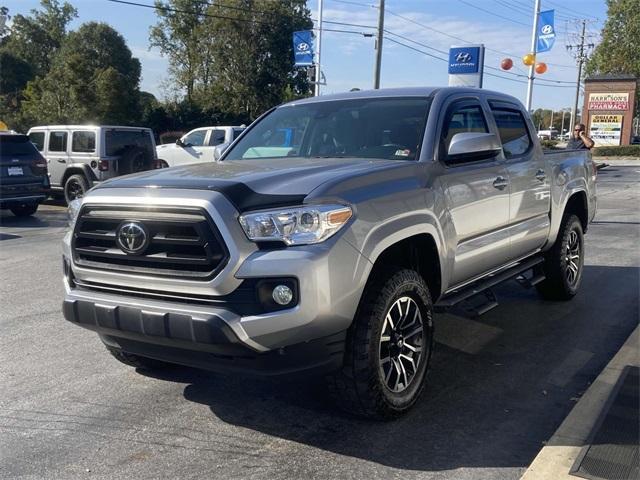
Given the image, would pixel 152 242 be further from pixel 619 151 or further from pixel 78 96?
pixel 619 151

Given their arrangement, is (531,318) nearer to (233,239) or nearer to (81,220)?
(233,239)

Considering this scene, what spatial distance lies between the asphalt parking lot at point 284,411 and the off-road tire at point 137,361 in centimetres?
7

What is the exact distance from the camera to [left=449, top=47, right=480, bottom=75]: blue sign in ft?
57.4

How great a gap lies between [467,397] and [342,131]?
2.06 m

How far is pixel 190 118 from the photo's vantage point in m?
40.7

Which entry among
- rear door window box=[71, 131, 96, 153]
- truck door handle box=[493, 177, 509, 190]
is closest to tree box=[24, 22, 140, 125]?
rear door window box=[71, 131, 96, 153]

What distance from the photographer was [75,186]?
1413 centimetres

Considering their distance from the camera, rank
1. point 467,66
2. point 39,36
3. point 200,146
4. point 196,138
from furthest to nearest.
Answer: point 39,36 < point 196,138 < point 200,146 < point 467,66

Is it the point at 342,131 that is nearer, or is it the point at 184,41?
the point at 342,131

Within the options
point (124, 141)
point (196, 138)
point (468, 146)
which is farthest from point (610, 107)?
point (468, 146)

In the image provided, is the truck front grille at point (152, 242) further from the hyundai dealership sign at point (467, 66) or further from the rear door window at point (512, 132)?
the hyundai dealership sign at point (467, 66)

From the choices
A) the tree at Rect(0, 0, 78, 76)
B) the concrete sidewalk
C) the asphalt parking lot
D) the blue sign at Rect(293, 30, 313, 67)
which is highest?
the tree at Rect(0, 0, 78, 76)

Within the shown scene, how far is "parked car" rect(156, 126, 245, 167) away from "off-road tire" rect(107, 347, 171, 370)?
13.6 m

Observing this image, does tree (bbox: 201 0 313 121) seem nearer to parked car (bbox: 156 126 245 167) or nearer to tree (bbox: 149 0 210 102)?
tree (bbox: 149 0 210 102)
